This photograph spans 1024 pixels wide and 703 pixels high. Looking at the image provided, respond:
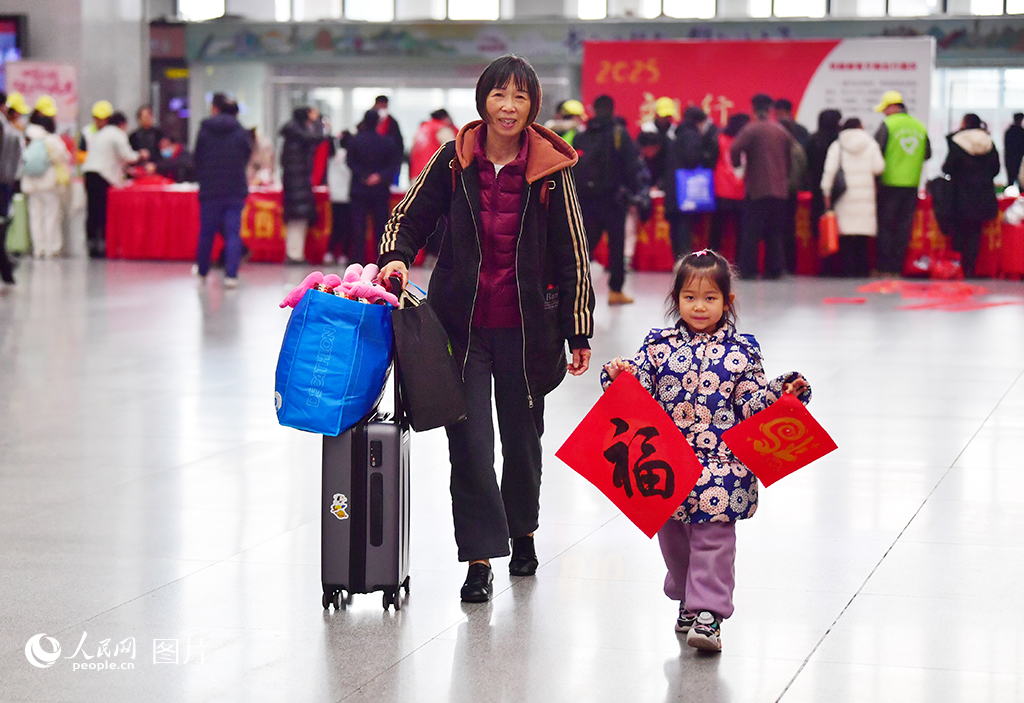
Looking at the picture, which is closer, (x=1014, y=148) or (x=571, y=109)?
(x=571, y=109)

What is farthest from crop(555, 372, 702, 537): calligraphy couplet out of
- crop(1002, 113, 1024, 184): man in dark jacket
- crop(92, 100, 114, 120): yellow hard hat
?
crop(92, 100, 114, 120): yellow hard hat

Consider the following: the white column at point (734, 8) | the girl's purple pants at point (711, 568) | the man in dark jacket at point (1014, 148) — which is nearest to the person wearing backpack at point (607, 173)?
the man in dark jacket at point (1014, 148)

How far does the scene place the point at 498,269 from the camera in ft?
13.2

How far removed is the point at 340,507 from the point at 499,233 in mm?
891

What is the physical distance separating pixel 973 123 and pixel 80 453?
39.4 ft

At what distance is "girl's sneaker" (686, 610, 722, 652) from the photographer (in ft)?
11.3

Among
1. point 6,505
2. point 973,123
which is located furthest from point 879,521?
point 973,123

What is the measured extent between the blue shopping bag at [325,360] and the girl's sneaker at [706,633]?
1.06 meters

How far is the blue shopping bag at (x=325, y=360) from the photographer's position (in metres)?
3.72

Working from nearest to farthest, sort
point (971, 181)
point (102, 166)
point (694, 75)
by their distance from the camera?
point (971, 181) < point (102, 166) < point (694, 75)

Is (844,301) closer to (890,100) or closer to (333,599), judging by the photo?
(890,100)

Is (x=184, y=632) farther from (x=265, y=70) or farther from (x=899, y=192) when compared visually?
Result: (x=265, y=70)

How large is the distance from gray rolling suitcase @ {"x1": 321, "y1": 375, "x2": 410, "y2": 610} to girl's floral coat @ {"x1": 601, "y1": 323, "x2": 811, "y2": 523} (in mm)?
666

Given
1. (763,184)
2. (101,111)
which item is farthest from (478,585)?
(101,111)
